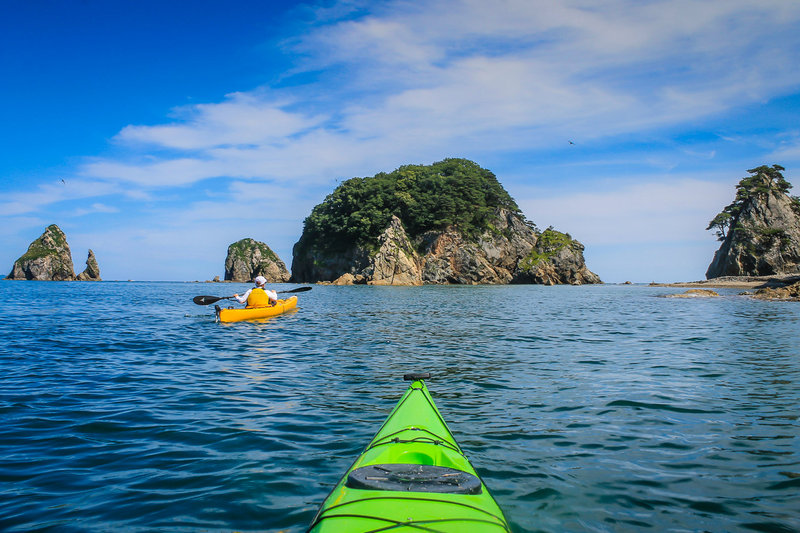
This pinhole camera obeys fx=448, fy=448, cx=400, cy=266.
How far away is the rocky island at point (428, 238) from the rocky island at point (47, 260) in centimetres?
5916

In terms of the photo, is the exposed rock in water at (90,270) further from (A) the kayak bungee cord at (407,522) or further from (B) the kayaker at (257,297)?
(A) the kayak bungee cord at (407,522)

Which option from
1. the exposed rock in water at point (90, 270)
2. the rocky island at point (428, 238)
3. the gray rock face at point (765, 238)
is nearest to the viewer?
the gray rock face at point (765, 238)

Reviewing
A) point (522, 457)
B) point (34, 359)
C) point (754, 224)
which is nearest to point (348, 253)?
point (754, 224)

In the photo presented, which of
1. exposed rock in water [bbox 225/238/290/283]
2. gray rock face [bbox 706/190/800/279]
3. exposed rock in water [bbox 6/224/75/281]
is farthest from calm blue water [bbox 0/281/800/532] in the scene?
exposed rock in water [bbox 6/224/75/281]

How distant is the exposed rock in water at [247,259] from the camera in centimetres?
11431

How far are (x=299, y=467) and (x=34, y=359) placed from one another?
9037mm

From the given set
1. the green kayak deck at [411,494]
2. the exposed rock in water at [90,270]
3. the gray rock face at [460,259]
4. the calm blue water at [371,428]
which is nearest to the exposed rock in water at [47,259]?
the exposed rock in water at [90,270]

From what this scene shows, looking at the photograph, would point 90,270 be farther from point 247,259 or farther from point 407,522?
point 407,522

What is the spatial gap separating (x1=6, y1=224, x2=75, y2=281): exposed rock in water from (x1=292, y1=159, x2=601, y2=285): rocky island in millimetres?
59156

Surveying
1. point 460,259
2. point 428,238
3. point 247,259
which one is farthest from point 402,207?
point 247,259

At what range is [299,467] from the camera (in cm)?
466

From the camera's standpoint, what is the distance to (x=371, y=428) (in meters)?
5.86

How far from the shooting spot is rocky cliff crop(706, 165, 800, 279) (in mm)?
65688

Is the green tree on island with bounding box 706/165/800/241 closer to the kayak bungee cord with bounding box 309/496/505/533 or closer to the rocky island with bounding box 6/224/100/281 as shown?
the kayak bungee cord with bounding box 309/496/505/533
